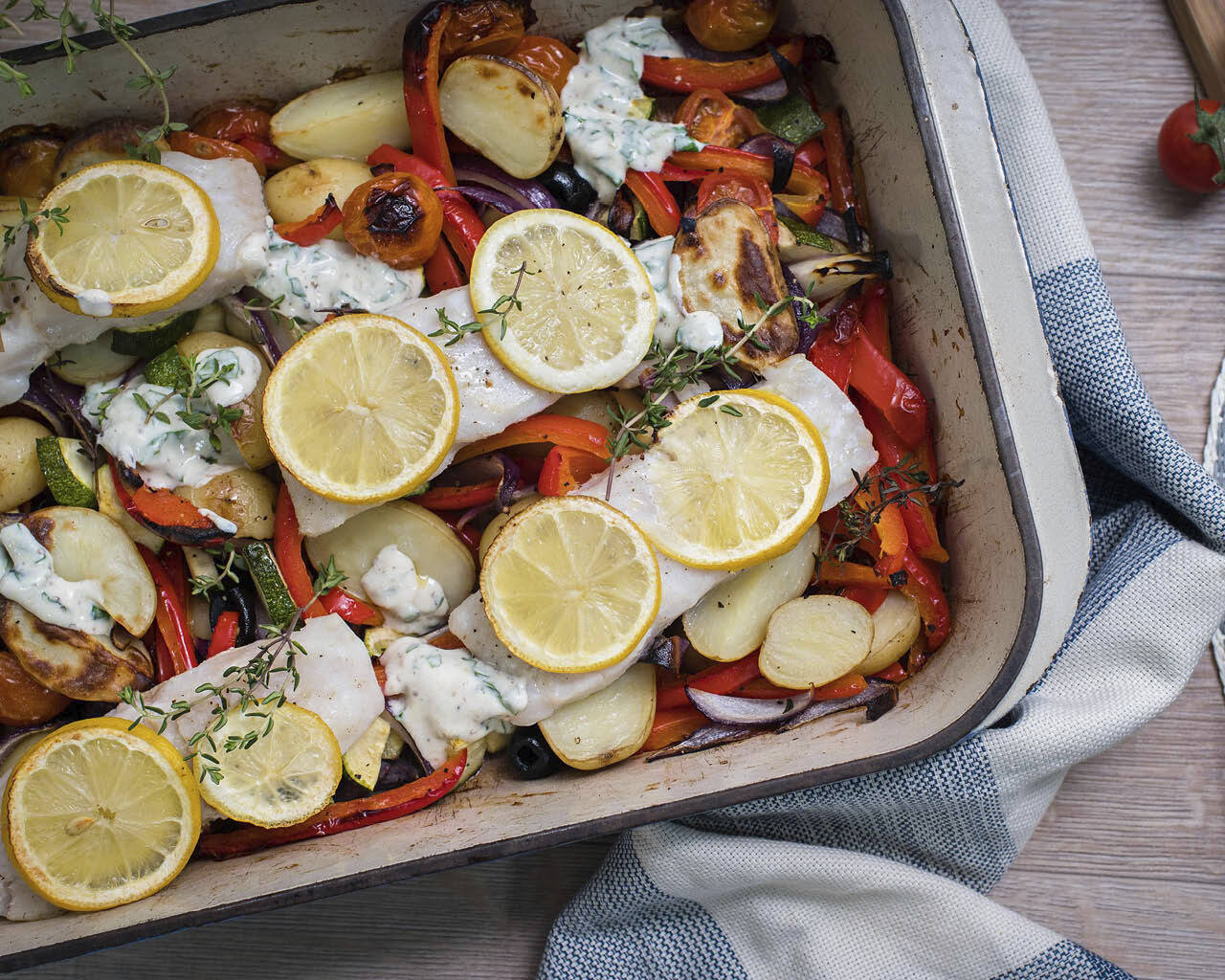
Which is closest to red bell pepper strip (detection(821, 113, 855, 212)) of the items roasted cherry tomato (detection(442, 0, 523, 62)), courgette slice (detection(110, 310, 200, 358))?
roasted cherry tomato (detection(442, 0, 523, 62))

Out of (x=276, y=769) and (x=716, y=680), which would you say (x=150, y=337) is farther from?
(x=716, y=680)

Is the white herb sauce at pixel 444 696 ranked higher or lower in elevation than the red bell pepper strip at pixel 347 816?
higher

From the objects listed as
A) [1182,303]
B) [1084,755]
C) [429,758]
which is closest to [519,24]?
[429,758]

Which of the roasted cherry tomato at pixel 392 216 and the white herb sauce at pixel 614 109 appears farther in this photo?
the white herb sauce at pixel 614 109

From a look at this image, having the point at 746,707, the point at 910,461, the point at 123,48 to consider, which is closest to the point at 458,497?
the point at 746,707

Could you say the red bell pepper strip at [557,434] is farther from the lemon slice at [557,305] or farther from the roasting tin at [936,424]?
the roasting tin at [936,424]

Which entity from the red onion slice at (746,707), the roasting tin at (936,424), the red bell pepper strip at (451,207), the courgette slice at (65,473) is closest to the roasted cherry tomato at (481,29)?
the roasting tin at (936,424)
